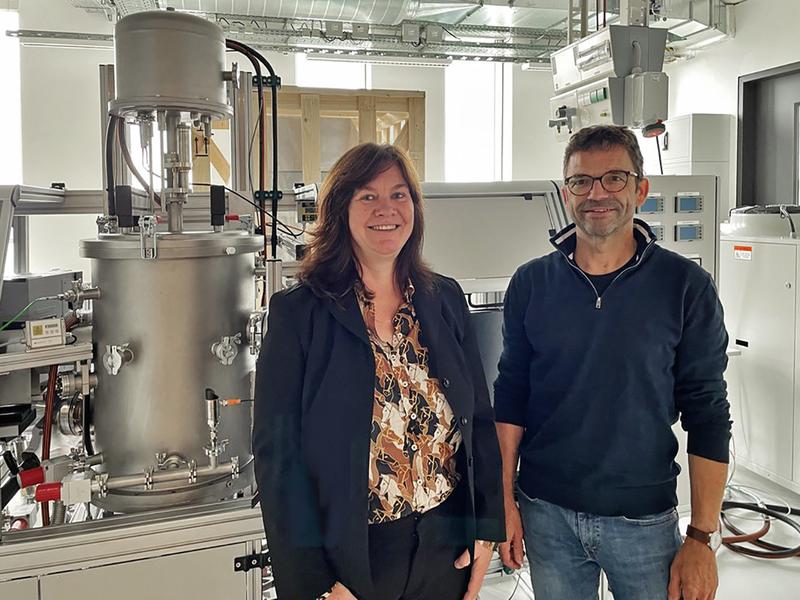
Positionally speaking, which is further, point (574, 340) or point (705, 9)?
point (705, 9)

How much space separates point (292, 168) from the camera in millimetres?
5051

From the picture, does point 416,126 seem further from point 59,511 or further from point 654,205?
point 59,511

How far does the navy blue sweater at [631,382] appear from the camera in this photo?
127cm

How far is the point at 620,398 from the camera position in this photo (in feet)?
4.21

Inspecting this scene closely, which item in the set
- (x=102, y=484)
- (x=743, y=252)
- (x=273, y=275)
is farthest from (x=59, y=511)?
(x=743, y=252)

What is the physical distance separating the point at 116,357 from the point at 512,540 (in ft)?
3.00

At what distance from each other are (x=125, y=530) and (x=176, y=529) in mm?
99

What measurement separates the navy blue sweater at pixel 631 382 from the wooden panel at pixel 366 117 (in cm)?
416

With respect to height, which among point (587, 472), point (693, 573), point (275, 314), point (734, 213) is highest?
point (734, 213)

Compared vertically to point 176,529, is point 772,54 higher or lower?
higher

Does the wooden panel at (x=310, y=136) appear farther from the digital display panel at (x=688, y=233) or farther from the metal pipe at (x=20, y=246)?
the digital display panel at (x=688, y=233)

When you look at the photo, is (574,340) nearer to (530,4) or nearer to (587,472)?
(587,472)

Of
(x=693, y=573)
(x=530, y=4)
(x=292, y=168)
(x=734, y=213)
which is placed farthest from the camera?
(x=292, y=168)

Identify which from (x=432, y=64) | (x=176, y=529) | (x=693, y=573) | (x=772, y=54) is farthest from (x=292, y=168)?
(x=693, y=573)
